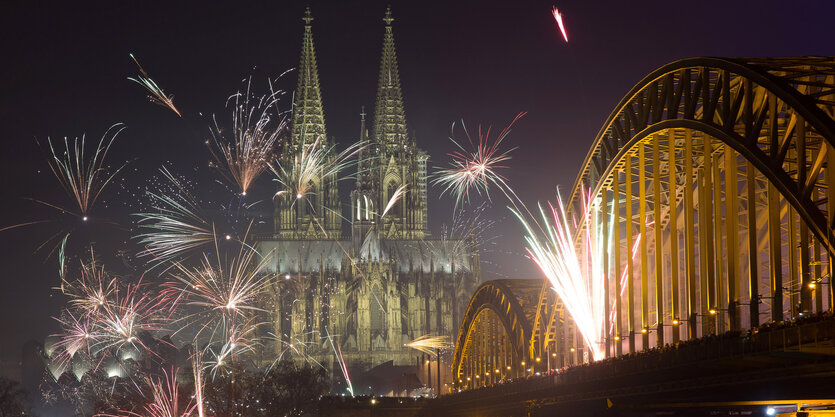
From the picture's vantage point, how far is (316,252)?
588 feet

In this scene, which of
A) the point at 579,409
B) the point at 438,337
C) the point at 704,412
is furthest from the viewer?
the point at 438,337

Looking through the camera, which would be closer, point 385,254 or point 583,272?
point 583,272

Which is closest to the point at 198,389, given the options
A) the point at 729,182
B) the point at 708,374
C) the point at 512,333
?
the point at 512,333

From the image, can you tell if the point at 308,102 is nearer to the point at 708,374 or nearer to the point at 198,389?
the point at 198,389

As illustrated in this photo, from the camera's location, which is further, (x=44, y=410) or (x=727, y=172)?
(x=44, y=410)

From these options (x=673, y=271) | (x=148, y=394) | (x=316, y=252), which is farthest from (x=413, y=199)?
(x=673, y=271)

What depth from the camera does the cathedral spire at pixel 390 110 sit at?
172 m

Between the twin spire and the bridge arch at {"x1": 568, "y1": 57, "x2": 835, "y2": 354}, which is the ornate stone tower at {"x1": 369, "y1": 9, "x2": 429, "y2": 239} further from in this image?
the bridge arch at {"x1": 568, "y1": 57, "x2": 835, "y2": 354}

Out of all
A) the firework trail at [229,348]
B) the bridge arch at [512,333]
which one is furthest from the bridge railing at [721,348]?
the firework trail at [229,348]

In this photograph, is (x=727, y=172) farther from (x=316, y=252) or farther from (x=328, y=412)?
(x=316, y=252)

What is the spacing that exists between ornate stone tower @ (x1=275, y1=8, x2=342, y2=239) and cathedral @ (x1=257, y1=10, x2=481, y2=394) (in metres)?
0.14

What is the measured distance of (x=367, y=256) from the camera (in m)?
171

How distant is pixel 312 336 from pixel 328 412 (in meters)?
56.3

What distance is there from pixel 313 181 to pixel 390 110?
14597mm
